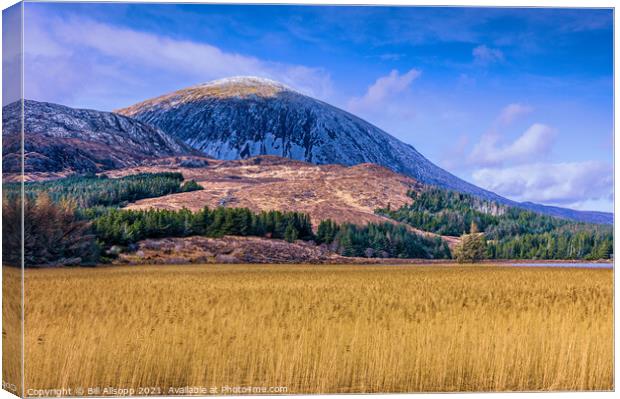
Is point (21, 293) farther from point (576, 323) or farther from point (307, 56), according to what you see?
point (576, 323)

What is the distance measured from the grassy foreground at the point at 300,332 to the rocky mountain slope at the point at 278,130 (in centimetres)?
206

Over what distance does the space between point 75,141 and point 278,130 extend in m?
3.61

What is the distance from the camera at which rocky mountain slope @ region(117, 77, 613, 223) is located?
50.0ft

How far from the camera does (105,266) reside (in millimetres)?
14047

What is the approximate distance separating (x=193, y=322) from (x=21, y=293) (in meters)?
2.58

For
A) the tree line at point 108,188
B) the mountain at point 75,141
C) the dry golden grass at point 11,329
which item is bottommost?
the dry golden grass at point 11,329

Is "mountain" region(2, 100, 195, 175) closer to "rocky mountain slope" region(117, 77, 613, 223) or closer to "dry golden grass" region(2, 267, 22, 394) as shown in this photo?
"rocky mountain slope" region(117, 77, 613, 223)

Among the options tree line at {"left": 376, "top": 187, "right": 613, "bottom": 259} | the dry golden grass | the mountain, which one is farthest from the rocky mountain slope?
the dry golden grass

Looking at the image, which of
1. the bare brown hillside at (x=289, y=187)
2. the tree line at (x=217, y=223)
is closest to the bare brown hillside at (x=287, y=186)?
the bare brown hillside at (x=289, y=187)

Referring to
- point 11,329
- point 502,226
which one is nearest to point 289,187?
point 502,226

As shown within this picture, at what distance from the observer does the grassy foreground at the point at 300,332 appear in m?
13.3

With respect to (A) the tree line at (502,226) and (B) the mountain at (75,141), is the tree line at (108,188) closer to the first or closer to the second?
(B) the mountain at (75,141)

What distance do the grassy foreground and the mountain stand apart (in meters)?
1.82

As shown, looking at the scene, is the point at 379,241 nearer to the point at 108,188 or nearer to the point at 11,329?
the point at 108,188
